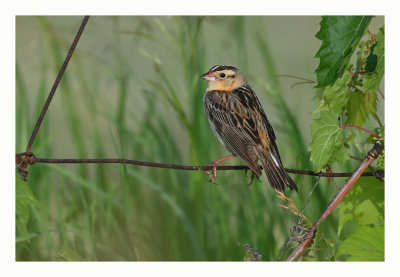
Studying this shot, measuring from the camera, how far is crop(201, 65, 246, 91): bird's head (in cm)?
351

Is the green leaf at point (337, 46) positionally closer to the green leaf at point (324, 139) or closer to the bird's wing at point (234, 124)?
the green leaf at point (324, 139)

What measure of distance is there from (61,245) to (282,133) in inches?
58.7

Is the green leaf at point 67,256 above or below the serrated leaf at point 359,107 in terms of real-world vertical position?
below

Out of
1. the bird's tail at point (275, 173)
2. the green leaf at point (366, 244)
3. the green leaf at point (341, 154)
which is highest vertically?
the green leaf at point (341, 154)

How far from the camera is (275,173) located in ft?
9.76

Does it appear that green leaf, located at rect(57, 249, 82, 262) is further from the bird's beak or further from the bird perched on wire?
the bird's beak

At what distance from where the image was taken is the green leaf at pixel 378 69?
2660 mm

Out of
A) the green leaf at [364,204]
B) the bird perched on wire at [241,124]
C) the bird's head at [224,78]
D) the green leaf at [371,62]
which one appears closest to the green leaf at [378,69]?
the green leaf at [371,62]

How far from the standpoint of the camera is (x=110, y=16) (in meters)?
3.36

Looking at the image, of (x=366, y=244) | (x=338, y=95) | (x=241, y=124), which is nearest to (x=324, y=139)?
(x=338, y=95)

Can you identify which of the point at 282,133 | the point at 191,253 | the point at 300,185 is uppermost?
the point at 282,133

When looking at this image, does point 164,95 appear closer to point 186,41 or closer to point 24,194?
point 186,41

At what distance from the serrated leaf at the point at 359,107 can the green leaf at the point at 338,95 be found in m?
0.05

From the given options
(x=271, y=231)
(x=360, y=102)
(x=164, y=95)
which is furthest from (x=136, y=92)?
(x=360, y=102)
